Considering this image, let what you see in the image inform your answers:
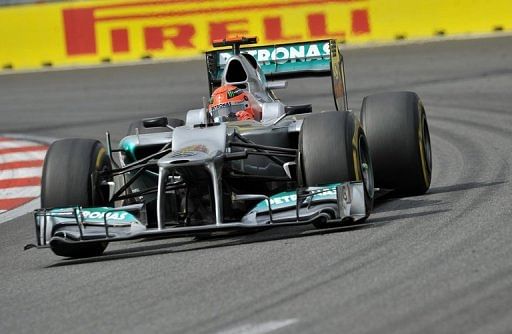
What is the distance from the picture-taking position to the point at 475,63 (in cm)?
2067

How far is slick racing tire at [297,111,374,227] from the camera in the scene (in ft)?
27.2

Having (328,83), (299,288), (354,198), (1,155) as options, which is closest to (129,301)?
(299,288)

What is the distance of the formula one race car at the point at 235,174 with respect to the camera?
809 centimetres

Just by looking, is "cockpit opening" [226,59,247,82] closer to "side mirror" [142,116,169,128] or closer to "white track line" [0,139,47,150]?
"side mirror" [142,116,169,128]

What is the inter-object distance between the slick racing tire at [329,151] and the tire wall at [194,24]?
15.5m

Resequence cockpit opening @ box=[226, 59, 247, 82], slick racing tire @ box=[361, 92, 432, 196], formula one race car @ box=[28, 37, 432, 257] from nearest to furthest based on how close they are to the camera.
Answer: formula one race car @ box=[28, 37, 432, 257]
slick racing tire @ box=[361, 92, 432, 196]
cockpit opening @ box=[226, 59, 247, 82]

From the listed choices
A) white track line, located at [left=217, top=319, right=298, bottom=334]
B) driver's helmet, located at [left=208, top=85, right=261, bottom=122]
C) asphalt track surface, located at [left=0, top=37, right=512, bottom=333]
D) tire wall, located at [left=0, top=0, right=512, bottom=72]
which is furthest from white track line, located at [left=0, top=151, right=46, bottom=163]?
white track line, located at [left=217, top=319, right=298, bottom=334]

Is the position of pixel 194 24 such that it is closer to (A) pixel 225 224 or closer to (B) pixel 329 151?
(B) pixel 329 151

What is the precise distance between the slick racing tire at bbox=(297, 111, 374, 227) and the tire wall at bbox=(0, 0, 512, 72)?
611 inches

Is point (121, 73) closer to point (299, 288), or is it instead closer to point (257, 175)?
point (257, 175)

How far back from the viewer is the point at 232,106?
9875 millimetres

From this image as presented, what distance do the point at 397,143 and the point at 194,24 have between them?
51.3 feet

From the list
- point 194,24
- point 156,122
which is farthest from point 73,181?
point 194,24

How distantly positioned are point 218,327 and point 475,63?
15.6m
